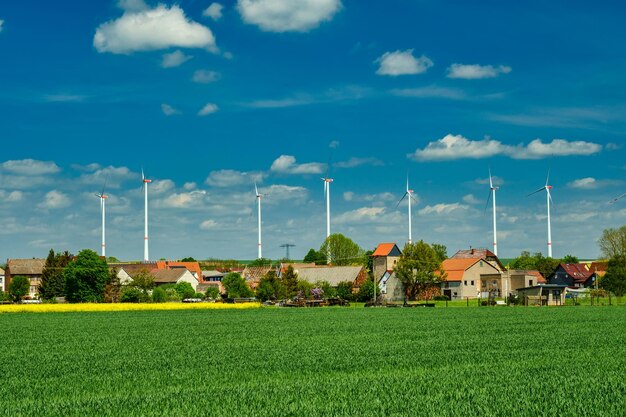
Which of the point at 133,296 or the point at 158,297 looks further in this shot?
the point at 133,296

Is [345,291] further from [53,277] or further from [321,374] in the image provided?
[321,374]

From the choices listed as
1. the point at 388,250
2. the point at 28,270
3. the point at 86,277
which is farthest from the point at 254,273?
the point at 86,277

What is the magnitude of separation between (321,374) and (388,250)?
13453cm

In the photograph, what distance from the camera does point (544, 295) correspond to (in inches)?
4065

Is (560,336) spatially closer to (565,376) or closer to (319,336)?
(319,336)

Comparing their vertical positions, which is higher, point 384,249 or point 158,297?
point 384,249

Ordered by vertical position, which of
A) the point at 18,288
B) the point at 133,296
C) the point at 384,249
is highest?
the point at 384,249

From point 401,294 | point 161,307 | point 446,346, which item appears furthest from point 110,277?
point 446,346

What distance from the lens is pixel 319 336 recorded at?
138ft

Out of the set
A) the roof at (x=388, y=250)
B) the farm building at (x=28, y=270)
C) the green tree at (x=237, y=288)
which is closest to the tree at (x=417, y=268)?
the roof at (x=388, y=250)

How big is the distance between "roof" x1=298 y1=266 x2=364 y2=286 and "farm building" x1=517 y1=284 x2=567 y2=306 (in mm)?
45752

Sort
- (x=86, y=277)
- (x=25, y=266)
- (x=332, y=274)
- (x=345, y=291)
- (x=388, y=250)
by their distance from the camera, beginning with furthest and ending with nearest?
(x=25, y=266) → (x=388, y=250) → (x=332, y=274) → (x=345, y=291) → (x=86, y=277)

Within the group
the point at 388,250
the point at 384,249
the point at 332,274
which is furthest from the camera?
the point at 384,249

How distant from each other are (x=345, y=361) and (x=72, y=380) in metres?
9.32
